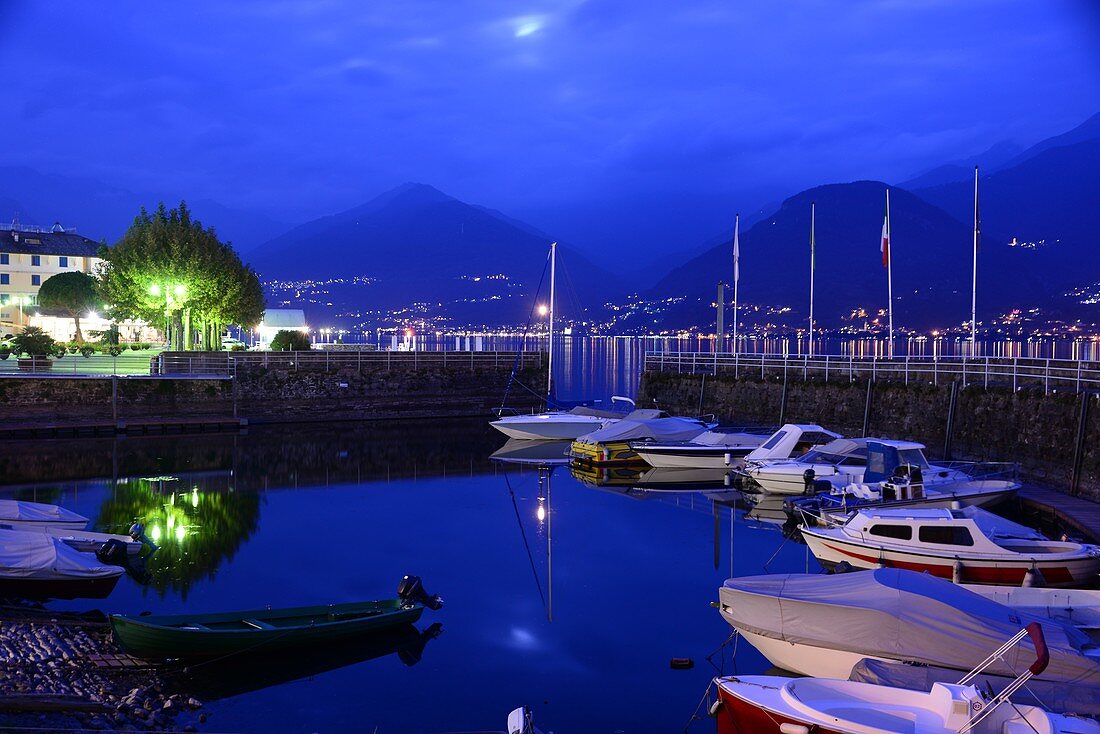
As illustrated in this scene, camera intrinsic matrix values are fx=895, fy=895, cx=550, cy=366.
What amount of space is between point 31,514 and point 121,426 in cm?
2805

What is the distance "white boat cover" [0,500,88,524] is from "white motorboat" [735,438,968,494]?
67.0 ft

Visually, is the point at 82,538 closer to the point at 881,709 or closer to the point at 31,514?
the point at 31,514

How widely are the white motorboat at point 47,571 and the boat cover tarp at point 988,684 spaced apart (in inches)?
569

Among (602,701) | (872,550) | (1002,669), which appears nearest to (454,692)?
(602,701)

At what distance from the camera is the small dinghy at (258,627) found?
14211 mm

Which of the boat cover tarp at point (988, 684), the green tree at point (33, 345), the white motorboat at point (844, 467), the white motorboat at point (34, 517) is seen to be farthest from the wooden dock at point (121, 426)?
the boat cover tarp at point (988, 684)

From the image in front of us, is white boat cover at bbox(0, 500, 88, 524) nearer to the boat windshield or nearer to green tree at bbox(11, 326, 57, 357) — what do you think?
the boat windshield

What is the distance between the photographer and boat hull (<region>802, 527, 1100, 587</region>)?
56.2 ft

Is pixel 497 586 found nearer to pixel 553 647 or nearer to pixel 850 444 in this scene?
pixel 553 647

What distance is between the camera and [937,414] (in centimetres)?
3306

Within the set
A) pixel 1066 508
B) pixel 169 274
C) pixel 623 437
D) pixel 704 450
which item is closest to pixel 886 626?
pixel 1066 508

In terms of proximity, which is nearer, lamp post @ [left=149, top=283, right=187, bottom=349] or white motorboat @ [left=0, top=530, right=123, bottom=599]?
white motorboat @ [left=0, top=530, right=123, bottom=599]

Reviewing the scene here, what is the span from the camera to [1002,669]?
1124 centimetres

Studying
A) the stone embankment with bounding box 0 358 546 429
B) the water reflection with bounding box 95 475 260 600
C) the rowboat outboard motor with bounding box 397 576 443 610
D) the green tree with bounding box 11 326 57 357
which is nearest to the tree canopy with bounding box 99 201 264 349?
the green tree with bounding box 11 326 57 357
